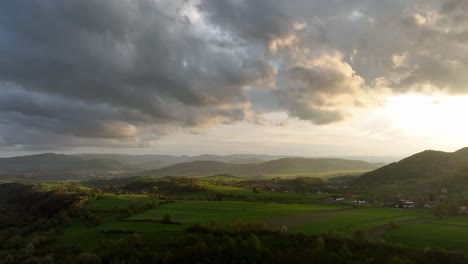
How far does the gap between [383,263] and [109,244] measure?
4644 centimetres

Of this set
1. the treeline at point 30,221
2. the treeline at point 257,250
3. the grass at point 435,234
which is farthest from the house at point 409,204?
the treeline at point 30,221

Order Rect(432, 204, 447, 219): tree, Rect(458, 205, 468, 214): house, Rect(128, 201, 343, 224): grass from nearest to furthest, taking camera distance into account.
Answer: Rect(432, 204, 447, 219): tree < Rect(458, 205, 468, 214): house < Rect(128, 201, 343, 224): grass

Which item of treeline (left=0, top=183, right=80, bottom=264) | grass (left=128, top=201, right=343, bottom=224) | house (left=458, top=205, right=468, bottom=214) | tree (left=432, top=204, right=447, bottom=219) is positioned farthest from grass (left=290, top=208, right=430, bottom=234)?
treeline (left=0, top=183, right=80, bottom=264)

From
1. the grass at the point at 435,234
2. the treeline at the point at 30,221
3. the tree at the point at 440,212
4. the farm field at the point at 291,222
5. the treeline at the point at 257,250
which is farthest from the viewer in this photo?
the tree at the point at 440,212

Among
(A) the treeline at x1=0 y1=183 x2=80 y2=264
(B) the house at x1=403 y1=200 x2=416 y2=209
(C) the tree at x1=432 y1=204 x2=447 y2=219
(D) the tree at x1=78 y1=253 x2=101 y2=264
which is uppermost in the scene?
(C) the tree at x1=432 y1=204 x2=447 y2=219

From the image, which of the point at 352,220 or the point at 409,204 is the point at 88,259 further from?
the point at 409,204

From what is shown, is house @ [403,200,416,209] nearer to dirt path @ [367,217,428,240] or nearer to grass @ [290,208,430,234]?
grass @ [290,208,430,234]

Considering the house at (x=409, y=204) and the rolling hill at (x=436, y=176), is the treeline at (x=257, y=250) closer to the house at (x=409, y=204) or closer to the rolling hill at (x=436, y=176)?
the house at (x=409, y=204)

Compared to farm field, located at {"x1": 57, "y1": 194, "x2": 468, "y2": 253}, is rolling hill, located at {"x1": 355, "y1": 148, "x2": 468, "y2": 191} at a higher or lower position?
higher

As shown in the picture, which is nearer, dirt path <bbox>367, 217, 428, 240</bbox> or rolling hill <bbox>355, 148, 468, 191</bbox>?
dirt path <bbox>367, 217, 428, 240</bbox>

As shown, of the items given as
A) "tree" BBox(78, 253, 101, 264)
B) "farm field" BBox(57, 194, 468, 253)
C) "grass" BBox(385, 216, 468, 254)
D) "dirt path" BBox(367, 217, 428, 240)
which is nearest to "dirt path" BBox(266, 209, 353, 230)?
"farm field" BBox(57, 194, 468, 253)

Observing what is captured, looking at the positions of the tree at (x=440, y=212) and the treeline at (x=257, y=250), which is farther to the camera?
the tree at (x=440, y=212)

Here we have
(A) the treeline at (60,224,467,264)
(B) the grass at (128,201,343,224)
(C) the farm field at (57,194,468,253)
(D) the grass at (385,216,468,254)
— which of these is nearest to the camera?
(A) the treeline at (60,224,467,264)

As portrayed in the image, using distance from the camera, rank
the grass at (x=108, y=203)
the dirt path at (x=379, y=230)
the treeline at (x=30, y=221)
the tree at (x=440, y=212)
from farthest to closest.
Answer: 1. the grass at (x=108, y=203)
2. the tree at (x=440, y=212)
3. the treeline at (x=30, y=221)
4. the dirt path at (x=379, y=230)
